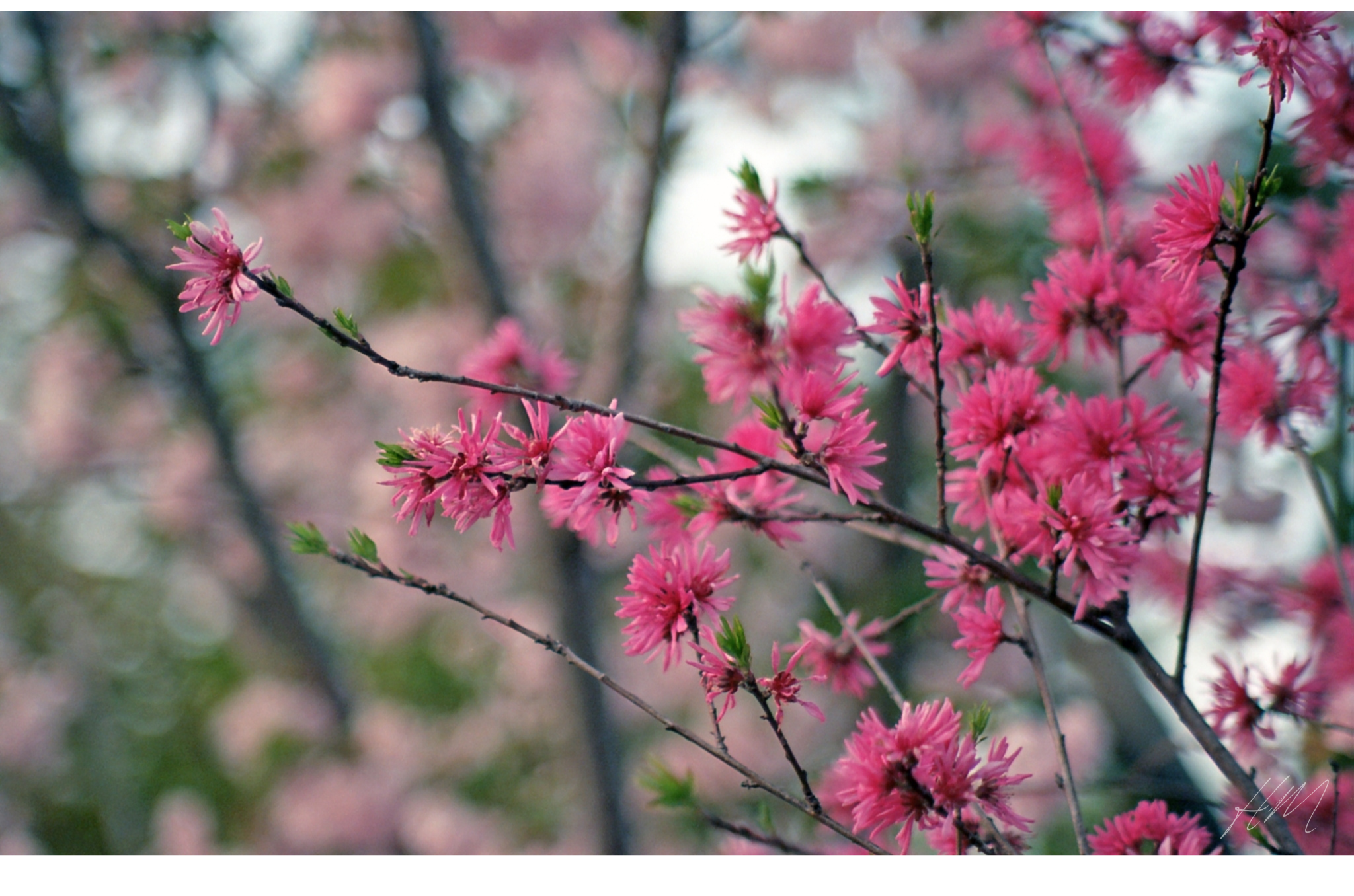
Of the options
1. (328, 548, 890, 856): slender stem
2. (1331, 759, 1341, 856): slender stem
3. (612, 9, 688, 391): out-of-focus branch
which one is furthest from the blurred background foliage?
(328, 548, 890, 856): slender stem

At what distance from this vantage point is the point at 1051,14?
1962 mm

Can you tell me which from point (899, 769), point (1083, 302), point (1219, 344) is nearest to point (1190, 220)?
point (1219, 344)

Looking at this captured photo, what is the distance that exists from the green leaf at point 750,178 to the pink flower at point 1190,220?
55 centimetres

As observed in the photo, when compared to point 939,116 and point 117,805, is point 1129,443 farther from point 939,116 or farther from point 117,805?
point 117,805

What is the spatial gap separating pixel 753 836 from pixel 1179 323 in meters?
1.01

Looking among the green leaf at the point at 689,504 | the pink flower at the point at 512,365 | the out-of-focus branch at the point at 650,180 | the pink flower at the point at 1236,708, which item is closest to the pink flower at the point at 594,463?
the green leaf at the point at 689,504

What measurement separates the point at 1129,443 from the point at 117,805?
529 cm

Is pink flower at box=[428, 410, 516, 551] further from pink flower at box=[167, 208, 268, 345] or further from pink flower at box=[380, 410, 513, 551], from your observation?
pink flower at box=[167, 208, 268, 345]

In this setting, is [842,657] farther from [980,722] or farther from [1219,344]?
[1219,344]

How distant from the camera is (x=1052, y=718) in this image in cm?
126

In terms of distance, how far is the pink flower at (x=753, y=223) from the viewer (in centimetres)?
138

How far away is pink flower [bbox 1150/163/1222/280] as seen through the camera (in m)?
1.11

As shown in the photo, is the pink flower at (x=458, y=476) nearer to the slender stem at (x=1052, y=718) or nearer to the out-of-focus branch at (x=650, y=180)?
the slender stem at (x=1052, y=718)
